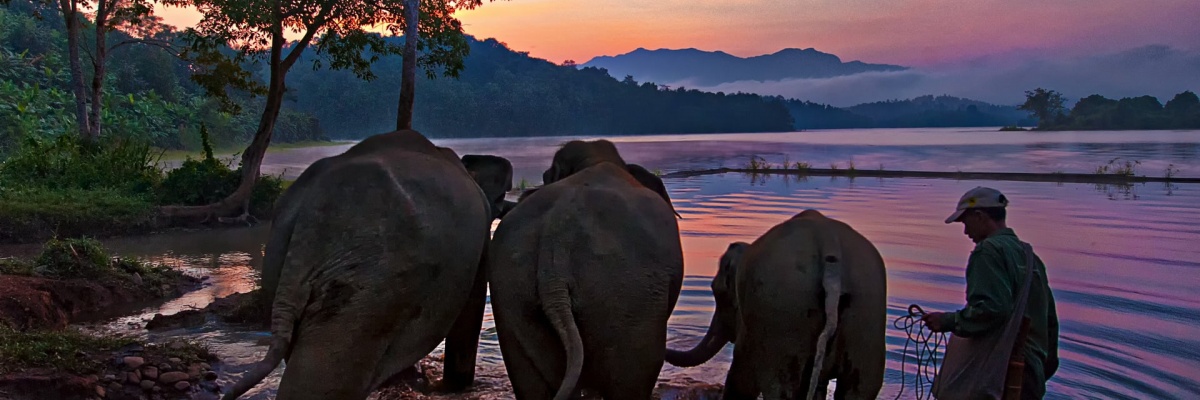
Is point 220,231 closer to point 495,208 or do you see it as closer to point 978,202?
point 495,208

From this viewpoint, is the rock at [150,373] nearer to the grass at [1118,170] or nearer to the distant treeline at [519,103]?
the grass at [1118,170]

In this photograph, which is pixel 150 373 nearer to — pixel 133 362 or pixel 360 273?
pixel 133 362

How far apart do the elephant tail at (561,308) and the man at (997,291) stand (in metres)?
1.85

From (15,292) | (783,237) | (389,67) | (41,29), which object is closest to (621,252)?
(783,237)

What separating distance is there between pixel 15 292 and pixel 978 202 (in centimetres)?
828

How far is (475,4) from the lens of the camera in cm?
Result: 1675

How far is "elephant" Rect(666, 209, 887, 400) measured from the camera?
16.2ft

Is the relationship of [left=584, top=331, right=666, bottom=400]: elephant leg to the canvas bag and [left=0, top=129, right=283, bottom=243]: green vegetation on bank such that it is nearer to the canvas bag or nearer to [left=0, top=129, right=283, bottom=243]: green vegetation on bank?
the canvas bag

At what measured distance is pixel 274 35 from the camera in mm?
16844

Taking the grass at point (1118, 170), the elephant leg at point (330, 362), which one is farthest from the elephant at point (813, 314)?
the grass at point (1118, 170)

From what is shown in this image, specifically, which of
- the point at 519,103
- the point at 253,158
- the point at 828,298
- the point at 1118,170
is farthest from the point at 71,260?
the point at 519,103

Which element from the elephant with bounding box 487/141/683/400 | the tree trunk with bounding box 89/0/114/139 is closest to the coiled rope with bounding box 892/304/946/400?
the elephant with bounding box 487/141/683/400

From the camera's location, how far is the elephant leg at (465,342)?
19.8ft

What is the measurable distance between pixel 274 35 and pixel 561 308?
13.9 metres
